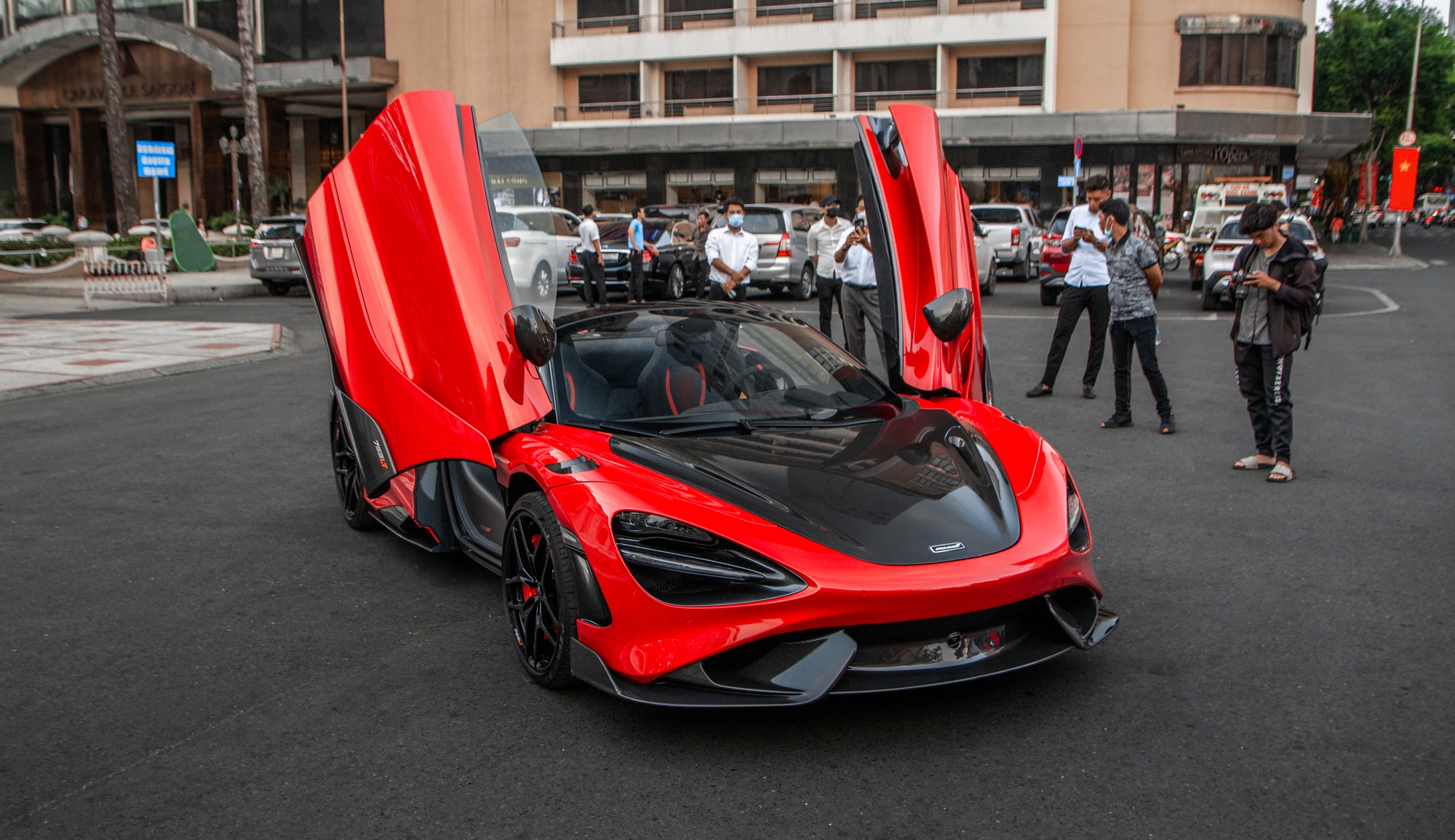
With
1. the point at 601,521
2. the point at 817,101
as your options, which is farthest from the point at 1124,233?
the point at 817,101

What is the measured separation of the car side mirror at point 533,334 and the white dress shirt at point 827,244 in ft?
27.0

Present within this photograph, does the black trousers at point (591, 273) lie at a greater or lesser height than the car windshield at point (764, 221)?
lesser

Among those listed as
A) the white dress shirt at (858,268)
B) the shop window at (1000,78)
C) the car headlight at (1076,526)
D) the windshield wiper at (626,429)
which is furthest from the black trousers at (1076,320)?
the shop window at (1000,78)

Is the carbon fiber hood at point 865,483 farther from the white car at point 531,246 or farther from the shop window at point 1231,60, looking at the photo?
the shop window at point 1231,60

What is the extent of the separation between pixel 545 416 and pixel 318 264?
1.68 metres

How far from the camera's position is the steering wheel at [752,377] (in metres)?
4.72

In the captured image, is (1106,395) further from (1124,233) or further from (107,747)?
(107,747)

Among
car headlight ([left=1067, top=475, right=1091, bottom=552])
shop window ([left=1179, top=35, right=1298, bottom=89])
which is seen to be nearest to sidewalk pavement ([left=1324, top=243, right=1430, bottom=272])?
shop window ([left=1179, top=35, right=1298, bottom=89])

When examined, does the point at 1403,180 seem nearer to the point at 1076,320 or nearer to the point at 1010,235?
the point at 1010,235

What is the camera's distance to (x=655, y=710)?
3.79 metres

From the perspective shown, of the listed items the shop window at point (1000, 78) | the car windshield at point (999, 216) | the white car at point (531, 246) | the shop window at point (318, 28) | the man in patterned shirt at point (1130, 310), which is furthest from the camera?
the shop window at point (318, 28)

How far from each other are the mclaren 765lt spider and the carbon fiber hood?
11mm

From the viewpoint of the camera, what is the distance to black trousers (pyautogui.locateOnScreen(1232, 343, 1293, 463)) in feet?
22.8

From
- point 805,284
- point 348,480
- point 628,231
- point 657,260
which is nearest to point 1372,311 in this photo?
point 805,284
